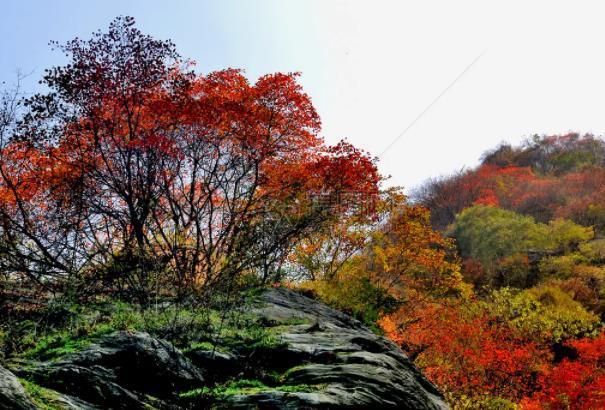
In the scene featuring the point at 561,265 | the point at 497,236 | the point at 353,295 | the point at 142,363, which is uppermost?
the point at 497,236

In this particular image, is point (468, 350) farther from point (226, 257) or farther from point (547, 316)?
point (226, 257)

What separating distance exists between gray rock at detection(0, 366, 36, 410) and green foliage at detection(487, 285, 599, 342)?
3075cm

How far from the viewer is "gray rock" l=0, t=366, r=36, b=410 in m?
3.85

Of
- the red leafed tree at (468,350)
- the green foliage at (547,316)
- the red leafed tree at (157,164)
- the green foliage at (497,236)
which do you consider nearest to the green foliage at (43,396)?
the red leafed tree at (157,164)

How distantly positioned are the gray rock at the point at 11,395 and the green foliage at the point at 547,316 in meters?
30.7

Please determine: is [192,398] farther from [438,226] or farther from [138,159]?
[438,226]

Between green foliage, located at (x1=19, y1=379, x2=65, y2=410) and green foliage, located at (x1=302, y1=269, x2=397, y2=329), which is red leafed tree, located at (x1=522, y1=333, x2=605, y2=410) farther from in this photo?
green foliage, located at (x1=19, y1=379, x2=65, y2=410)

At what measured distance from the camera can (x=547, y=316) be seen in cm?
3098

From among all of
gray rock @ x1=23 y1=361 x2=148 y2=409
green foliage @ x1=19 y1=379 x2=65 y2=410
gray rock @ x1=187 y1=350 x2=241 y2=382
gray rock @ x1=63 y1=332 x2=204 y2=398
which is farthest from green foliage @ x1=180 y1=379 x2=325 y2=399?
green foliage @ x1=19 y1=379 x2=65 y2=410

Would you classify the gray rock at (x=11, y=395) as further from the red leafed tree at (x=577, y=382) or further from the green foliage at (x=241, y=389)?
the red leafed tree at (x=577, y=382)

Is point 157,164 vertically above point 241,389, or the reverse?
point 157,164

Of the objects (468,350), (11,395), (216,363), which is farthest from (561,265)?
(11,395)

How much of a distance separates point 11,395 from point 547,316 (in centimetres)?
3332

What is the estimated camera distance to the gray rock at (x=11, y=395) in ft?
12.6
